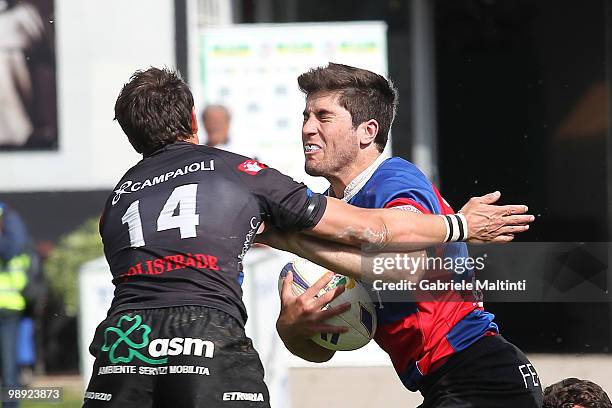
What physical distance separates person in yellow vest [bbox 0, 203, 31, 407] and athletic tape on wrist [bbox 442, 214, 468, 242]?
4.50m

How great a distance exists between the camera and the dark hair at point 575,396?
449 cm

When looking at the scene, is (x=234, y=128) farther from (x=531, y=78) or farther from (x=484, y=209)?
(x=484, y=209)

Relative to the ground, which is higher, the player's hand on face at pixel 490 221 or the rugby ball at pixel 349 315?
the player's hand on face at pixel 490 221

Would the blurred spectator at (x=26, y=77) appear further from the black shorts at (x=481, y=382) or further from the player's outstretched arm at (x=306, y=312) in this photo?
the black shorts at (x=481, y=382)

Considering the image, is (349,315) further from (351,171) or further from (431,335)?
(351,171)

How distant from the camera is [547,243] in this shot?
5922mm

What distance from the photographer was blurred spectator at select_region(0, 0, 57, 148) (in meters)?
9.48

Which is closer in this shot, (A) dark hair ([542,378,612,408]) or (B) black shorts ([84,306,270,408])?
(B) black shorts ([84,306,270,408])

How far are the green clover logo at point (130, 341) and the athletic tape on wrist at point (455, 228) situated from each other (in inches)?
40.8

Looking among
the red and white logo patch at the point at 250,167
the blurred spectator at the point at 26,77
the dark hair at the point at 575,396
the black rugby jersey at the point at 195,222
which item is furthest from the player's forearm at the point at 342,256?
the blurred spectator at the point at 26,77

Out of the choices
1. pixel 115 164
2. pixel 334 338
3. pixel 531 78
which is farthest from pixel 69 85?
pixel 334 338

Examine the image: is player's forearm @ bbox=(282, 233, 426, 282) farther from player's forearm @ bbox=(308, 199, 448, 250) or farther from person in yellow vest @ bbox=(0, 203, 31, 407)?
person in yellow vest @ bbox=(0, 203, 31, 407)

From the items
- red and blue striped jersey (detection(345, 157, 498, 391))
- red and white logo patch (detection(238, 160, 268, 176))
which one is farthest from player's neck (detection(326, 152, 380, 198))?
red and white logo patch (detection(238, 160, 268, 176))

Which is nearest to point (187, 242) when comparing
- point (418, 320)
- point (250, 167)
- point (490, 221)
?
point (250, 167)
